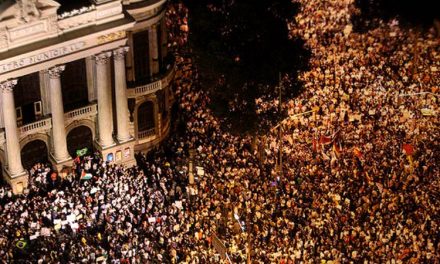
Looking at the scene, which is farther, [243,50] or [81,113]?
[81,113]

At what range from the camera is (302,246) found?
287ft

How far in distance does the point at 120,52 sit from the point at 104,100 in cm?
375

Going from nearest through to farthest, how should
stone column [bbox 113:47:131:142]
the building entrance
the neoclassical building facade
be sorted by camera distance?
the neoclassical building facade → stone column [bbox 113:47:131:142] → the building entrance

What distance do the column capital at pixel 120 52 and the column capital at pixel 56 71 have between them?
12.1ft

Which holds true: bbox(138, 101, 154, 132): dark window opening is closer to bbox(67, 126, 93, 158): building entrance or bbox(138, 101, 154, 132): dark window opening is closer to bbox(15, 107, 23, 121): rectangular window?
bbox(67, 126, 93, 158): building entrance

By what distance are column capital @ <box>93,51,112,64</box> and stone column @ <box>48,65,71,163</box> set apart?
2596mm

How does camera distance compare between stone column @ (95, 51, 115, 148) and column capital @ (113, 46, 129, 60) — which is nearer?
column capital @ (113, 46, 129, 60)

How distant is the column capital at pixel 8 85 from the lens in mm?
90562

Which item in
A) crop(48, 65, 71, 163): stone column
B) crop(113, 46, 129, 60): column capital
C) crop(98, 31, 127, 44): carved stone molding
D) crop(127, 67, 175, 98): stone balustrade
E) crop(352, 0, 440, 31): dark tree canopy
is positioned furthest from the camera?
crop(127, 67, 175, 98): stone balustrade

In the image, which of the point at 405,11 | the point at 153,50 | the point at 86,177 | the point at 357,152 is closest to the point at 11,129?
the point at 86,177

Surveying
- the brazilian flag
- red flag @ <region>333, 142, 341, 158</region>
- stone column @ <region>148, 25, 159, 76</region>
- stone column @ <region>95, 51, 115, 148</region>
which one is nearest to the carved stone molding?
stone column @ <region>95, 51, 115, 148</region>

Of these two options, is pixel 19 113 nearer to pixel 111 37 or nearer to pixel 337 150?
pixel 111 37

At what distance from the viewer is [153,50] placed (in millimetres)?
96562

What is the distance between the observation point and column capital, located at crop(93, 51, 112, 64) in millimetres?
93688
